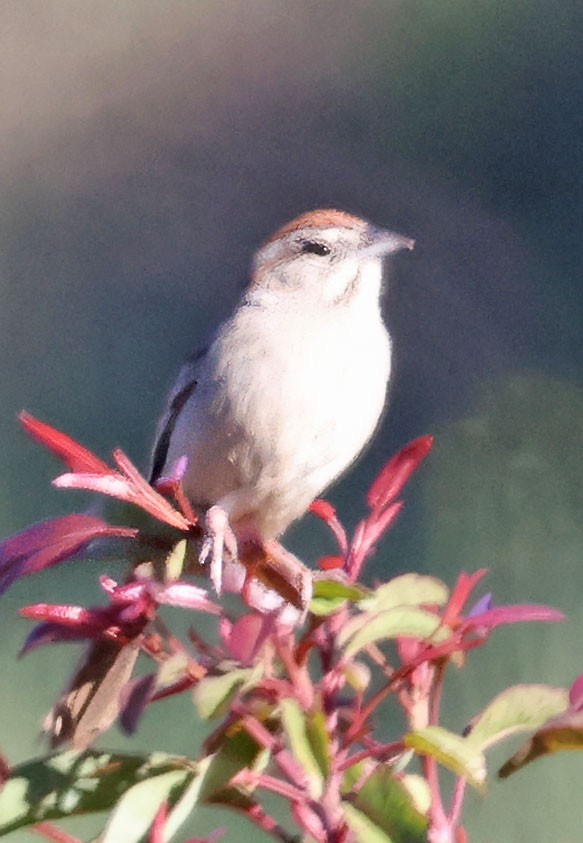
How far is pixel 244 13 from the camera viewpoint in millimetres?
4078

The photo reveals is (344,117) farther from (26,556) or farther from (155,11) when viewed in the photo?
(26,556)

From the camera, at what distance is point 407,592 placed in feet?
2.75

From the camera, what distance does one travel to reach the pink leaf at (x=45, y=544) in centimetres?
79

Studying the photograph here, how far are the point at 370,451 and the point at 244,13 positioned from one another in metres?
1.98

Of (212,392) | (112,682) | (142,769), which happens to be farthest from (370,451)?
(142,769)

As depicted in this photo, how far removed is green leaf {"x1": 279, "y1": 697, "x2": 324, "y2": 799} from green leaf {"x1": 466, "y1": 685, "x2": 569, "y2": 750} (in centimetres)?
12

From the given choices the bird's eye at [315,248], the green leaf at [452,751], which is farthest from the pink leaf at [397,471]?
the bird's eye at [315,248]

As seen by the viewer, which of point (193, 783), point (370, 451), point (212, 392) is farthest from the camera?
point (370, 451)

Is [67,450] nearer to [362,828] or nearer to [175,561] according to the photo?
[175,561]

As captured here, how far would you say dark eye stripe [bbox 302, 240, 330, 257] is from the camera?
1672 millimetres

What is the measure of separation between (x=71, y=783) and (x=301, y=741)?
16cm

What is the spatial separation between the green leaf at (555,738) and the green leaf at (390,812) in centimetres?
9

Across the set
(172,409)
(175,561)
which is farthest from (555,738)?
(172,409)

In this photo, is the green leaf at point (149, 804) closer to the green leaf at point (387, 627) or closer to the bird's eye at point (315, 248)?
the green leaf at point (387, 627)
